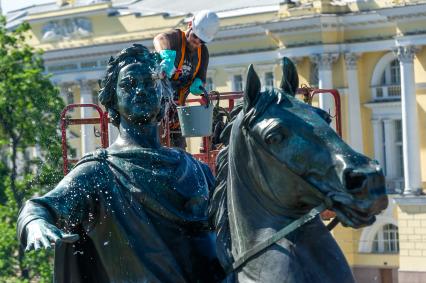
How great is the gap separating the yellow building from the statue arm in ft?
130

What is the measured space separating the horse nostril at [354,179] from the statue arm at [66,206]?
976mm

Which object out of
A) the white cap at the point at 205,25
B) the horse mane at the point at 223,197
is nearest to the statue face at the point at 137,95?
the horse mane at the point at 223,197

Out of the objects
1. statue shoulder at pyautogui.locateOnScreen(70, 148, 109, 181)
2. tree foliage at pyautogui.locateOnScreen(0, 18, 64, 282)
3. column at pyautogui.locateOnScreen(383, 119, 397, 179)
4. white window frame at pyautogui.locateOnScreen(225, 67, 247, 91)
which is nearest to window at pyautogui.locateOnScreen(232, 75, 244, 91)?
white window frame at pyautogui.locateOnScreen(225, 67, 247, 91)

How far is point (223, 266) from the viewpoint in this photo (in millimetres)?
7121

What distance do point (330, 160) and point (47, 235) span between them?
3.13ft

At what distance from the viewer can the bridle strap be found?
6797mm

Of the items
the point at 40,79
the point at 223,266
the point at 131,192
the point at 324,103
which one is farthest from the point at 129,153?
the point at 324,103

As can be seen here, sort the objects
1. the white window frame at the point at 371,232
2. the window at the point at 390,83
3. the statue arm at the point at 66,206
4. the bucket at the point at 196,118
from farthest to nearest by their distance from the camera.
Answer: the window at the point at 390,83 < the white window frame at the point at 371,232 < the bucket at the point at 196,118 < the statue arm at the point at 66,206

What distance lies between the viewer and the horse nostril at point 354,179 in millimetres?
6551

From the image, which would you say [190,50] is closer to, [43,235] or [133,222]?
[133,222]

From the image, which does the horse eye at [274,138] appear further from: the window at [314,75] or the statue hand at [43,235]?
the window at [314,75]

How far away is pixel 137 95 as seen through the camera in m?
7.52

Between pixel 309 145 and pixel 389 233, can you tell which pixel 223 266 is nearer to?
pixel 309 145

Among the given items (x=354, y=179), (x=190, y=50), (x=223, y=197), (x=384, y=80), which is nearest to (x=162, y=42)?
(x=190, y=50)
